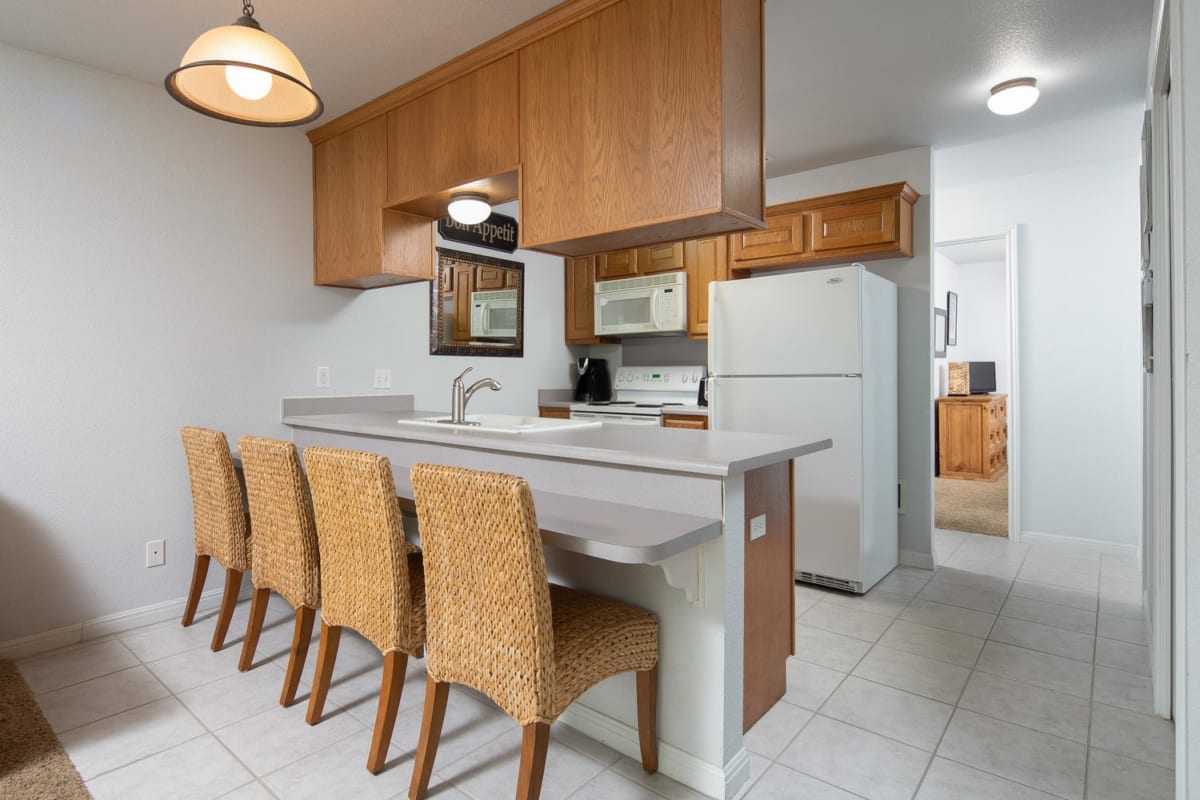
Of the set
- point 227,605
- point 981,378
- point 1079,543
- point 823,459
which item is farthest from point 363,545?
point 981,378

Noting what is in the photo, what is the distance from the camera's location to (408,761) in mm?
1813

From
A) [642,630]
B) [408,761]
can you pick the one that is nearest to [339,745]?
[408,761]

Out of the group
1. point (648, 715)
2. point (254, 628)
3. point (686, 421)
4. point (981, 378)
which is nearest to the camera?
point (648, 715)

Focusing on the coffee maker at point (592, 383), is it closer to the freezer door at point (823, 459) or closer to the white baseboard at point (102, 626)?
the freezer door at point (823, 459)

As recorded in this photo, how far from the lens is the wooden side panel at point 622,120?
1.97m

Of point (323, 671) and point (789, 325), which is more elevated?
→ point (789, 325)

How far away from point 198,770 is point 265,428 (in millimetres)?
1751

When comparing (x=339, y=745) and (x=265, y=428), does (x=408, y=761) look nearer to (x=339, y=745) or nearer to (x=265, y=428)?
(x=339, y=745)

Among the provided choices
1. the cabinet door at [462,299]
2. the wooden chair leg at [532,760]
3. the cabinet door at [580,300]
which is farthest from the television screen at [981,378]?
the wooden chair leg at [532,760]

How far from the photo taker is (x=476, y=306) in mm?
4160

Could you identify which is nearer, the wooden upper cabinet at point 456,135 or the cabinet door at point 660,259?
the wooden upper cabinet at point 456,135

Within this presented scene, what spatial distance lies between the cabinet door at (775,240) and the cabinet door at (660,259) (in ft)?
1.47

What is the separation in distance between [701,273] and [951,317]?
450 centimetres

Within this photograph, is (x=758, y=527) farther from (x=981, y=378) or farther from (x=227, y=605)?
(x=981, y=378)
